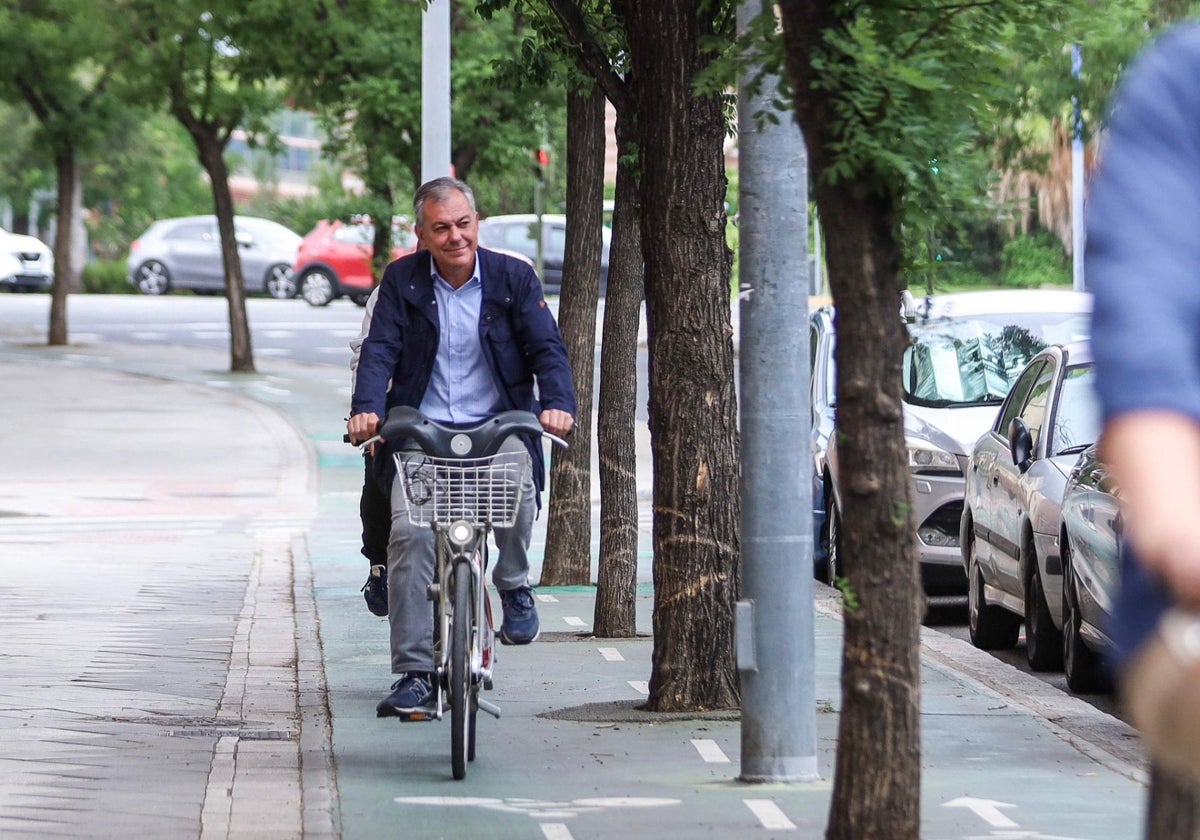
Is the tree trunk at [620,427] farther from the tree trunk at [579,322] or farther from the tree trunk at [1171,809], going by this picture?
the tree trunk at [1171,809]

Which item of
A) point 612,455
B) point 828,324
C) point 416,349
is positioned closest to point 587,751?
point 416,349

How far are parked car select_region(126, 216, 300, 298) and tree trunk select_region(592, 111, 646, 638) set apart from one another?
127ft

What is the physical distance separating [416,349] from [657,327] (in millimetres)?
788

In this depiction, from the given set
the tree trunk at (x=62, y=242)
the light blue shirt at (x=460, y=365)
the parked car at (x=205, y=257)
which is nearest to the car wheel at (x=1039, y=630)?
the light blue shirt at (x=460, y=365)

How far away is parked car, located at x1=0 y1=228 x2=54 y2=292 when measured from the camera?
178ft

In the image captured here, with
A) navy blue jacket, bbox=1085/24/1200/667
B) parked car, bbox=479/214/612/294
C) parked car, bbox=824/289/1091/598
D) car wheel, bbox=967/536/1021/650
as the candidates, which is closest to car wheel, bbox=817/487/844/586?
parked car, bbox=824/289/1091/598

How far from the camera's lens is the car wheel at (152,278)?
5147 cm

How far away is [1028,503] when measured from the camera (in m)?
9.67

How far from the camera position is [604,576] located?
9.95m

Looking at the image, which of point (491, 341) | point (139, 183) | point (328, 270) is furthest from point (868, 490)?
point (139, 183)

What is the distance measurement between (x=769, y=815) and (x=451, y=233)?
228 centimetres

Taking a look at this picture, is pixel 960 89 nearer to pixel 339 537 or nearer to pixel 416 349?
pixel 416 349

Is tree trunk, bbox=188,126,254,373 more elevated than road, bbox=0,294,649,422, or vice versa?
→ tree trunk, bbox=188,126,254,373

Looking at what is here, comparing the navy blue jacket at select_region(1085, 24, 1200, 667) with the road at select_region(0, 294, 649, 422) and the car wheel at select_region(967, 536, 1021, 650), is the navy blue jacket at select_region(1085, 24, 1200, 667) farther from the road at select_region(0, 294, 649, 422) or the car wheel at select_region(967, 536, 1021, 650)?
the road at select_region(0, 294, 649, 422)
